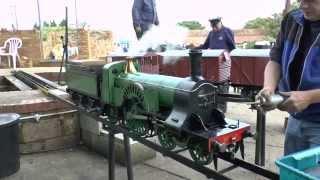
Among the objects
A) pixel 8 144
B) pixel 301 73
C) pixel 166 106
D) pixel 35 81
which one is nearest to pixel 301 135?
pixel 301 73

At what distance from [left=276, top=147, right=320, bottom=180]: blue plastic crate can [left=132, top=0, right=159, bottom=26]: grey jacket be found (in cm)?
439

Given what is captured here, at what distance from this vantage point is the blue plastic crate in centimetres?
137

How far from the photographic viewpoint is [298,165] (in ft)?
4.64

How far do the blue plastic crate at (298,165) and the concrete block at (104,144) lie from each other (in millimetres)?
3611

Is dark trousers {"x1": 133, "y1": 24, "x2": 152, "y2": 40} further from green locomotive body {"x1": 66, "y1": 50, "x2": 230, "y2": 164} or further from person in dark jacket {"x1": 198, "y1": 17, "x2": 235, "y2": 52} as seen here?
person in dark jacket {"x1": 198, "y1": 17, "x2": 235, "y2": 52}

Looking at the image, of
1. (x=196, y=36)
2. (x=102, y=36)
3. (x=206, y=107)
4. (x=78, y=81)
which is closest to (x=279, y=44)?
(x=206, y=107)

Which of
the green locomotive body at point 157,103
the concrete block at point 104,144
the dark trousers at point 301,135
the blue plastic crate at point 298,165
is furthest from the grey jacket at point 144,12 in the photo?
the blue plastic crate at point 298,165

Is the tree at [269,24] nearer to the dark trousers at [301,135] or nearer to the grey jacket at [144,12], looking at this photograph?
the grey jacket at [144,12]

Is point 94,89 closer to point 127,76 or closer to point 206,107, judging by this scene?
point 127,76

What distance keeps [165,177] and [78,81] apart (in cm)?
153

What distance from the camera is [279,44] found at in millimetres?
2355

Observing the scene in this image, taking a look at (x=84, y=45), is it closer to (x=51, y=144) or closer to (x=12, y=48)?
(x=12, y=48)

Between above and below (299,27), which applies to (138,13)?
above

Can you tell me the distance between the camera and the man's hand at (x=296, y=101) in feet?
5.92
